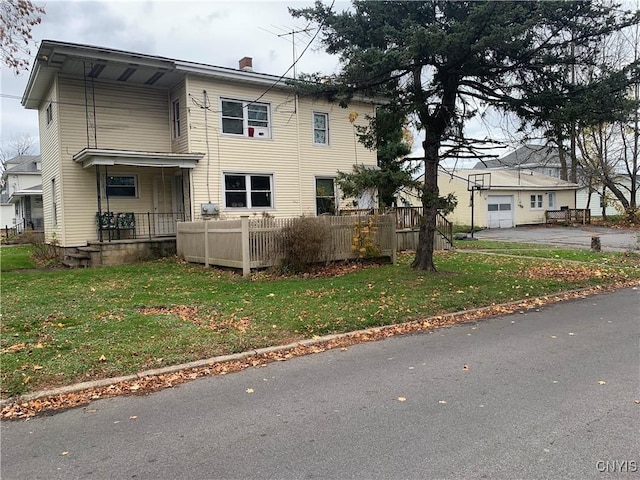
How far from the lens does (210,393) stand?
4586mm

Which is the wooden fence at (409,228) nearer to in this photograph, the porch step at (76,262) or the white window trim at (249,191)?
the white window trim at (249,191)

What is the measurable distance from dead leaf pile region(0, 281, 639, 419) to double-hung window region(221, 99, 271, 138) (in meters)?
12.1

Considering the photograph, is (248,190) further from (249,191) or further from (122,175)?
(122,175)

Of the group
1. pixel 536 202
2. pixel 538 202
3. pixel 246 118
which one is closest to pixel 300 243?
pixel 246 118

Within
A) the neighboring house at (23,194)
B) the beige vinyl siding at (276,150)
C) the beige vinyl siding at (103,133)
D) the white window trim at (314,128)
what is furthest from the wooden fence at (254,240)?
the neighboring house at (23,194)

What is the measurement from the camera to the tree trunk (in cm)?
1098

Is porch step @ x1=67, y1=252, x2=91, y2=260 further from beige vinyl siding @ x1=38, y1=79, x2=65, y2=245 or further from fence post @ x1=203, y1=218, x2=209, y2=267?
fence post @ x1=203, y1=218, x2=209, y2=267

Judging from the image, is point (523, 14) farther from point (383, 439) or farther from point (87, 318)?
point (87, 318)

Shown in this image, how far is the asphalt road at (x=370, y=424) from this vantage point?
321 cm

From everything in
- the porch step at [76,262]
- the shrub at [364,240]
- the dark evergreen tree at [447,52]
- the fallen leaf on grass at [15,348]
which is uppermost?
the dark evergreen tree at [447,52]

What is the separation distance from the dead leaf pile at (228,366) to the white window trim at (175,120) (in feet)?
41.8

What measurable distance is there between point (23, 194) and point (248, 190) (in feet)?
60.6

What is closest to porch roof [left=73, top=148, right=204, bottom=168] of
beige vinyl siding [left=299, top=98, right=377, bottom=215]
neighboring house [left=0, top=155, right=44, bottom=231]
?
beige vinyl siding [left=299, top=98, right=377, bottom=215]

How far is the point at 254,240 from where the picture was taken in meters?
11.7
